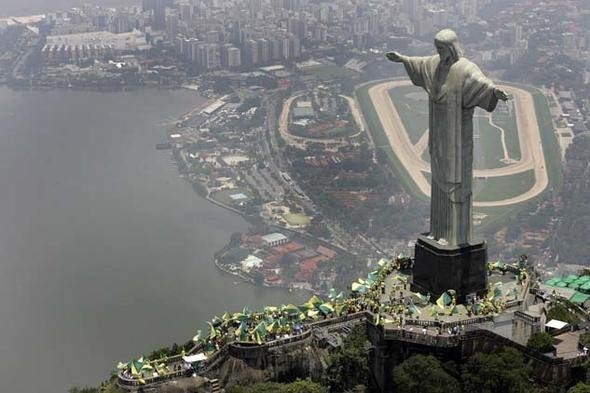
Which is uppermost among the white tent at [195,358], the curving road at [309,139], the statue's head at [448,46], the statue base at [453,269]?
the statue's head at [448,46]

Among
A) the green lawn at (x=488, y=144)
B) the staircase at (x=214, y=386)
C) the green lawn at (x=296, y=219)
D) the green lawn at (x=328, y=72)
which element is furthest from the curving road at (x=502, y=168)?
the staircase at (x=214, y=386)

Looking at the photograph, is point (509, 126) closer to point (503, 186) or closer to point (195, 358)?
point (503, 186)

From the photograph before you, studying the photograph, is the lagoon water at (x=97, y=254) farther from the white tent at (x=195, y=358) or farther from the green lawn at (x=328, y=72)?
the green lawn at (x=328, y=72)

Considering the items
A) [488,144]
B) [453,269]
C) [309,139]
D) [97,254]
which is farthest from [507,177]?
[453,269]

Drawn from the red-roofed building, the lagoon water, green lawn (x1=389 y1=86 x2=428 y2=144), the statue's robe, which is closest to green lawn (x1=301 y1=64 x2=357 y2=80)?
green lawn (x1=389 y1=86 x2=428 y2=144)

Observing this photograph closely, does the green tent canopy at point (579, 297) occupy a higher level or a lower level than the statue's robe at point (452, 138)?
lower

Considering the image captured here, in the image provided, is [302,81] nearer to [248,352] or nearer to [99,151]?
[99,151]
